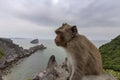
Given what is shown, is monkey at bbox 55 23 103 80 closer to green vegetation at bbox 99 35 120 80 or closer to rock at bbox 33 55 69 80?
rock at bbox 33 55 69 80

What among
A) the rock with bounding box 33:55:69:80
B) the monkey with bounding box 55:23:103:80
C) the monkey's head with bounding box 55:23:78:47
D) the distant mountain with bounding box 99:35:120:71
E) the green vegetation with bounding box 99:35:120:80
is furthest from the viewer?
Answer: the distant mountain with bounding box 99:35:120:71

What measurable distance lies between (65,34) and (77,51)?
1.95ft

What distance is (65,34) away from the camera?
294 inches

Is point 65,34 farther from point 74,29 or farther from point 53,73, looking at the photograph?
point 53,73

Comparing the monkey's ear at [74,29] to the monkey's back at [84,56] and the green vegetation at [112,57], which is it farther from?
the green vegetation at [112,57]

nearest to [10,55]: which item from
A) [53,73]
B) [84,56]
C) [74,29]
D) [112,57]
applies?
[112,57]

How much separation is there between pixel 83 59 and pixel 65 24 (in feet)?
3.68

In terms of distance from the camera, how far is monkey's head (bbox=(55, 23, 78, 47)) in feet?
24.3

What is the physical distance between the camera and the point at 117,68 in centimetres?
3136

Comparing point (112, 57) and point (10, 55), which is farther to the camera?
point (10, 55)

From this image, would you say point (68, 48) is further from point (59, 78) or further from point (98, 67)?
point (59, 78)

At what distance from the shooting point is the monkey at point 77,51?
7539mm

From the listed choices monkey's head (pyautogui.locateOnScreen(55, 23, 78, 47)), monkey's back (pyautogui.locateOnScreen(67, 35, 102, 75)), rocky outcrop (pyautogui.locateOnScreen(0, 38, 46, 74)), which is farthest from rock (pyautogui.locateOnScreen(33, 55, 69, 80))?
rocky outcrop (pyautogui.locateOnScreen(0, 38, 46, 74))

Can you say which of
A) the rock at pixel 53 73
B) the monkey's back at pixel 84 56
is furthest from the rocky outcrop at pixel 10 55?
the monkey's back at pixel 84 56
